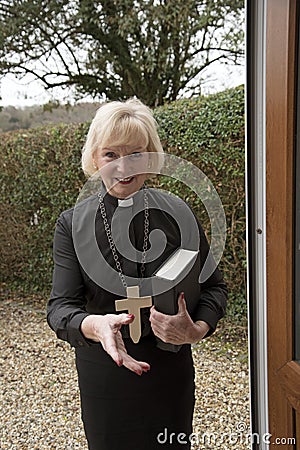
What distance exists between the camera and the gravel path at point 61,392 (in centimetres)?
292

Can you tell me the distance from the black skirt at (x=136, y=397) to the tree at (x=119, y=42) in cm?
397

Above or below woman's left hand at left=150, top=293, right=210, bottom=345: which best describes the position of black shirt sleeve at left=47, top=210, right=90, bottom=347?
above

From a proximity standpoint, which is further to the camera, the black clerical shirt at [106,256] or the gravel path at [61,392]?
the gravel path at [61,392]

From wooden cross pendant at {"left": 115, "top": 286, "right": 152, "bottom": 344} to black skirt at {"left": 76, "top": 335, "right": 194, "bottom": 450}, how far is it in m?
0.06

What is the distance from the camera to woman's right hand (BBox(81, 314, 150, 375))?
1.30 m

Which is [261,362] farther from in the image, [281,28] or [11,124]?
[11,124]

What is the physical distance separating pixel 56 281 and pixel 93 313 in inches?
5.3

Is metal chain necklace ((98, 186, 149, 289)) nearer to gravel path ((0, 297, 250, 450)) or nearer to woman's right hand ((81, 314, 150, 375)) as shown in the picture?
woman's right hand ((81, 314, 150, 375))

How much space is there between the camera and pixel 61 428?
304cm

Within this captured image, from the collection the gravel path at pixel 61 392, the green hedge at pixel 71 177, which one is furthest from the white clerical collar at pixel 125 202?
the green hedge at pixel 71 177

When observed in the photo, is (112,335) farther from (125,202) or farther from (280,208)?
(280,208)

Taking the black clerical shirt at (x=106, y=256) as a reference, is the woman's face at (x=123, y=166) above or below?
above

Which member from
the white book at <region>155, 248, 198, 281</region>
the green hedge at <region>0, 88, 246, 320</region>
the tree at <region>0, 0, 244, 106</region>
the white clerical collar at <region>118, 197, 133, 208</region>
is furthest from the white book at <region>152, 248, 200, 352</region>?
the tree at <region>0, 0, 244, 106</region>

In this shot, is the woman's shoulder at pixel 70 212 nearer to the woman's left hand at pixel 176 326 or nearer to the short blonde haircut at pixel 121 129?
the short blonde haircut at pixel 121 129
